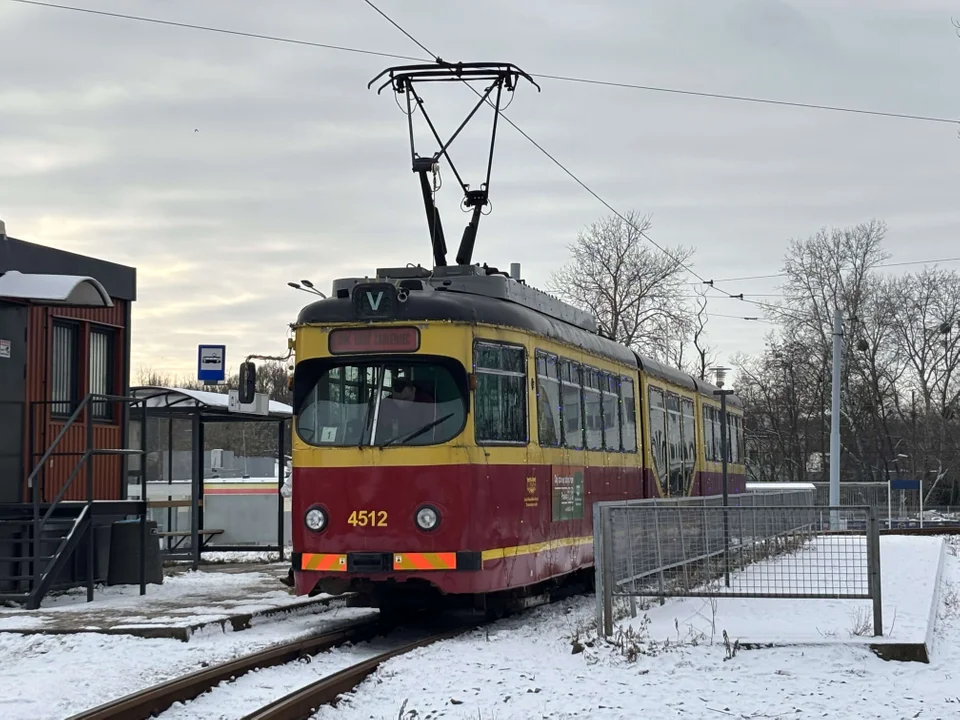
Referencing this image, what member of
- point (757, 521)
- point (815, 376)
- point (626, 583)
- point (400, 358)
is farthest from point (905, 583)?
point (815, 376)

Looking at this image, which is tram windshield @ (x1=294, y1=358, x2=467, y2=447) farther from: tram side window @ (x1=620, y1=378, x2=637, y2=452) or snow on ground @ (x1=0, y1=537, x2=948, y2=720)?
tram side window @ (x1=620, y1=378, x2=637, y2=452)

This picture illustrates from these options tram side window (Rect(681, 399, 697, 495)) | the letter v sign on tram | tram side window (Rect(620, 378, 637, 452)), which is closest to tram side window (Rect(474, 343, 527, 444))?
the letter v sign on tram

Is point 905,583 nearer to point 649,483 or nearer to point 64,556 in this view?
point 649,483

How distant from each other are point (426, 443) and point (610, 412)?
459 centimetres

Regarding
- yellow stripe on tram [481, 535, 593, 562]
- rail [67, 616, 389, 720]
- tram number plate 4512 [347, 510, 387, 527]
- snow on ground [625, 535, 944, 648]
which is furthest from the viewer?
yellow stripe on tram [481, 535, 593, 562]

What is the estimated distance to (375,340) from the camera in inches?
502

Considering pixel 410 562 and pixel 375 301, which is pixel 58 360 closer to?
pixel 375 301

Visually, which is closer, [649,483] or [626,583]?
[626,583]

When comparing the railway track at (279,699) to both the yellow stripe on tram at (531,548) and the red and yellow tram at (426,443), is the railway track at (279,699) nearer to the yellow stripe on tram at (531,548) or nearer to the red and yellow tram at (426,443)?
the red and yellow tram at (426,443)

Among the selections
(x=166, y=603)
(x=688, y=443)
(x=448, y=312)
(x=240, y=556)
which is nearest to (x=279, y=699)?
(x=448, y=312)

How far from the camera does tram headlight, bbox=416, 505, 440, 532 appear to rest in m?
12.3

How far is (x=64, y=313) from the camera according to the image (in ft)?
55.0

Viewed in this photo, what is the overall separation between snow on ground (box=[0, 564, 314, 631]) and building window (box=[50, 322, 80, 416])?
7.40 ft

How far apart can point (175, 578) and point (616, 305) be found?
3512 cm
